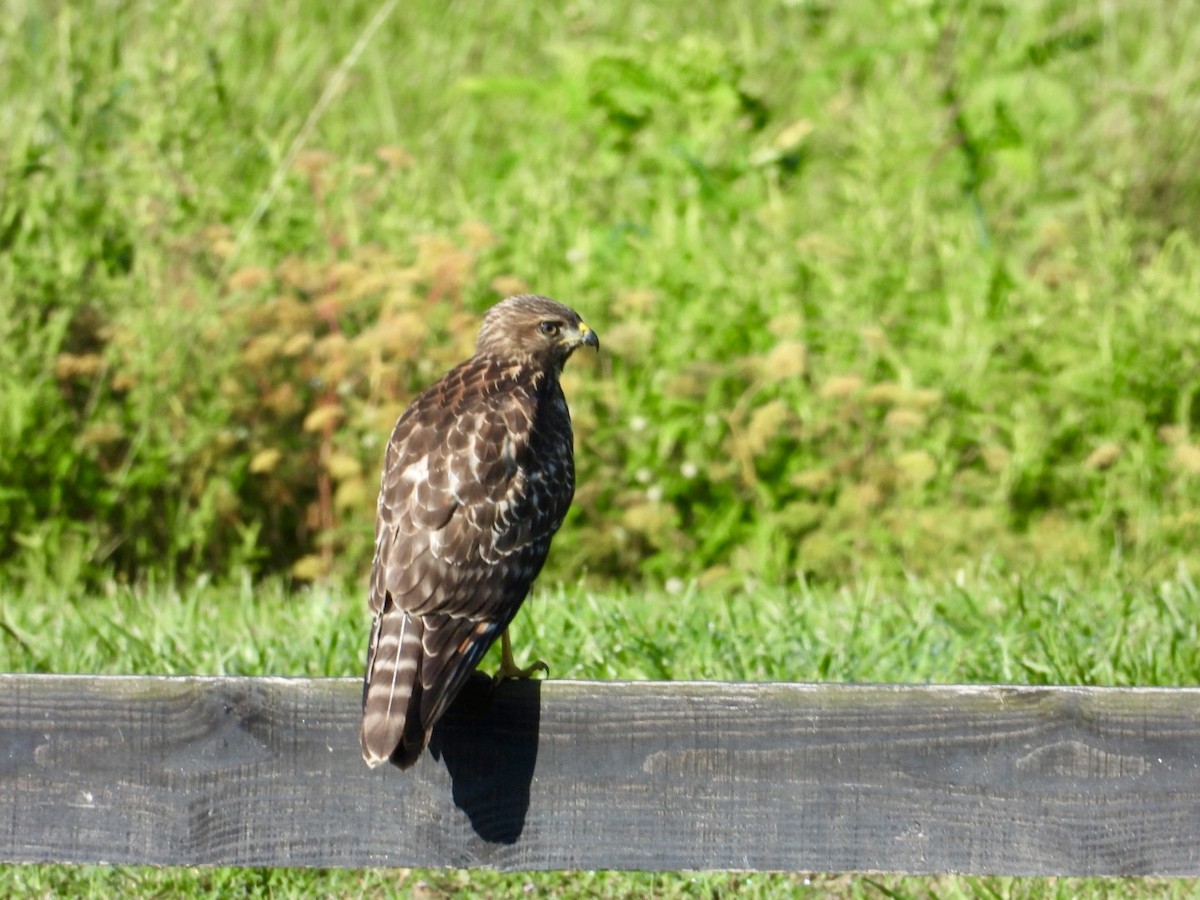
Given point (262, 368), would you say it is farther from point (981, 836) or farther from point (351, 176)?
point (981, 836)

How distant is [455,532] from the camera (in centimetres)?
333

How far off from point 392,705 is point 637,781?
17.1 inches

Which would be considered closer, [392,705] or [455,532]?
[392,705]

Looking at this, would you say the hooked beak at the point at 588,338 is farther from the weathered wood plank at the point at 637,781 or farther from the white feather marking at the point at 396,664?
the weathered wood plank at the point at 637,781

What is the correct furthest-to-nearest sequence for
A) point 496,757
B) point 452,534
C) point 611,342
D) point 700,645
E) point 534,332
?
1. point 611,342
2. point 700,645
3. point 534,332
4. point 452,534
5. point 496,757

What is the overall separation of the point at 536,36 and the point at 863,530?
550 centimetres

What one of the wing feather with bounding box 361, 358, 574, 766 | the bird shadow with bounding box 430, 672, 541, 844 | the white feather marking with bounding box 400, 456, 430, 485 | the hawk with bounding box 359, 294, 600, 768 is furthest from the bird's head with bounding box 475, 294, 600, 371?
the bird shadow with bounding box 430, 672, 541, 844

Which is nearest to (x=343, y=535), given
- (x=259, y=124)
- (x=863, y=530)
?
(x=863, y=530)

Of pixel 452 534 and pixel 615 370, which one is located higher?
pixel 452 534

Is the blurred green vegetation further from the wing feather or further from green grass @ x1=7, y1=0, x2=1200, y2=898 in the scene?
the wing feather

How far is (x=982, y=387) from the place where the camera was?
6.32 meters

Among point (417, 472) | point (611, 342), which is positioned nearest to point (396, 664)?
point (417, 472)

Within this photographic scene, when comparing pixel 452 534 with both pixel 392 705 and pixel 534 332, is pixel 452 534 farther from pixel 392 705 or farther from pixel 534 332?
pixel 534 332

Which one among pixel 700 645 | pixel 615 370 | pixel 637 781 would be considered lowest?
pixel 700 645
